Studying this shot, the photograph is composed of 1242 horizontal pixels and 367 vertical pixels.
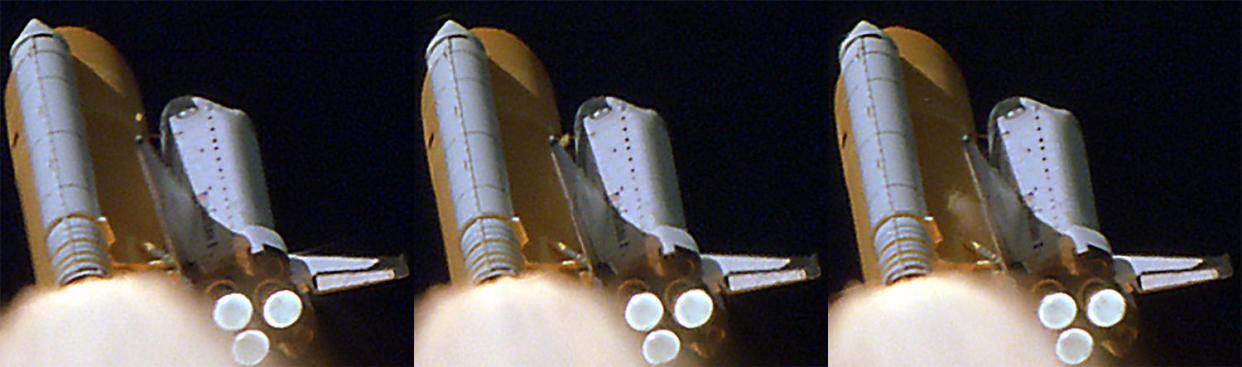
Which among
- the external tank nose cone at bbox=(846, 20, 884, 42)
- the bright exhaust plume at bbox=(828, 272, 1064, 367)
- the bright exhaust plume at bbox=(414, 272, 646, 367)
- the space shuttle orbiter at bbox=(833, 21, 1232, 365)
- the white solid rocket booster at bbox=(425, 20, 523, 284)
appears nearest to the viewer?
the white solid rocket booster at bbox=(425, 20, 523, 284)

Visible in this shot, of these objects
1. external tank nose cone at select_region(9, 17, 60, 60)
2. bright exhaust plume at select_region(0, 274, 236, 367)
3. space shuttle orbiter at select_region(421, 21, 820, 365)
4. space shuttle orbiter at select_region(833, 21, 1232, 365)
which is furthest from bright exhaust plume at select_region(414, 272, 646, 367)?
external tank nose cone at select_region(9, 17, 60, 60)

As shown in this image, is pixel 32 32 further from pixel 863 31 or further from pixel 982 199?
pixel 982 199

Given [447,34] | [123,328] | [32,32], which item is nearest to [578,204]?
[447,34]

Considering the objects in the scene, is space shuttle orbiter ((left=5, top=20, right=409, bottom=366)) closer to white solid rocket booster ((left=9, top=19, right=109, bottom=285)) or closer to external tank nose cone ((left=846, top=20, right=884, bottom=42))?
white solid rocket booster ((left=9, top=19, right=109, bottom=285))

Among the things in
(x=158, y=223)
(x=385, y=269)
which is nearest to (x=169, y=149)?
(x=158, y=223)

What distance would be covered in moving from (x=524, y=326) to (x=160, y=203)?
3.81ft

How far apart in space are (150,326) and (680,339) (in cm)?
156

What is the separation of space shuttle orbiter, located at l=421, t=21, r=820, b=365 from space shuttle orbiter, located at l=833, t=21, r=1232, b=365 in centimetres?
38

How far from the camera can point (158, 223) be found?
487 cm

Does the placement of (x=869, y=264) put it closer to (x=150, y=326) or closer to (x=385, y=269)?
(x=385, y=269)

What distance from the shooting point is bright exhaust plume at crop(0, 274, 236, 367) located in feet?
15.0

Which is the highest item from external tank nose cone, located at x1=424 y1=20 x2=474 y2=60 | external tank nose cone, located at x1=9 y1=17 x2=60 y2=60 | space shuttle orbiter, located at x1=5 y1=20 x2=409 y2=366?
external tank nose cone, located at x1=9 y1=17 x2=60 y2=60

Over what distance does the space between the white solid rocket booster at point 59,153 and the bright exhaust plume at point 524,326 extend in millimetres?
971

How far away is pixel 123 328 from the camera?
462 cm
